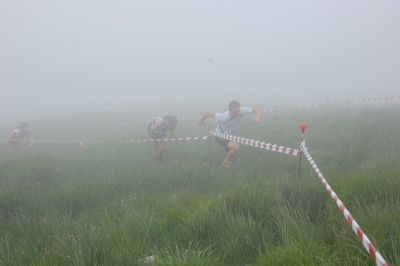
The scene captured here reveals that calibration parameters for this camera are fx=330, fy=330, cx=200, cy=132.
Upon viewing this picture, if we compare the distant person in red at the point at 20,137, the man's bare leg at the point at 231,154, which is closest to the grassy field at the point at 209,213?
the man's bare leg at the point at 231,154

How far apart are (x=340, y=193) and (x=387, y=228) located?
910 millimetres

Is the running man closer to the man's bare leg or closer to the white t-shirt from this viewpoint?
the white t-shirt

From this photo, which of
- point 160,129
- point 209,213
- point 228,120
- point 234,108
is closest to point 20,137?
point 160,129

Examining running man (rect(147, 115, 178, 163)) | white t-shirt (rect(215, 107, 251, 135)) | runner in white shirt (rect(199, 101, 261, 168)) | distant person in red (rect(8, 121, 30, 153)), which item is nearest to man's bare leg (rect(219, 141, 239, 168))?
runner in white shirt (rect(199, 101, 261, 168))

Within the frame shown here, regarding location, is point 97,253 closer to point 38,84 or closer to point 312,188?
point 312,188

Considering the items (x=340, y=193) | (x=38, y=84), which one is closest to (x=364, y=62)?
(x=340, y=193)

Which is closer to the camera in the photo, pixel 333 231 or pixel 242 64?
pixel 333 231

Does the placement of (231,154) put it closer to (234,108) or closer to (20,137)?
(234,108)

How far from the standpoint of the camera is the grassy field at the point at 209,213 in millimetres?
2713

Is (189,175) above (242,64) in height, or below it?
below

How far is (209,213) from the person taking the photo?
11.8 ft

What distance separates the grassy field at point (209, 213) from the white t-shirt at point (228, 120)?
93 centimetres

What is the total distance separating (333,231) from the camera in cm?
284

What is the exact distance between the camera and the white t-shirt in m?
7.66
